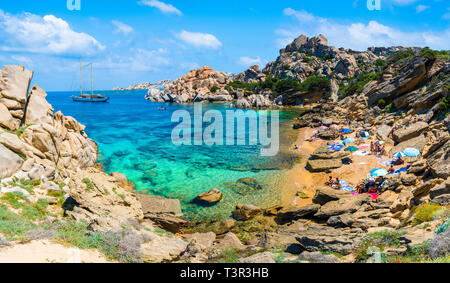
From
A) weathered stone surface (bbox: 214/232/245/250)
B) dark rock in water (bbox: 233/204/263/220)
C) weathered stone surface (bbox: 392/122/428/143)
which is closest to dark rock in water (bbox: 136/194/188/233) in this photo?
weathered stone surface (bbox: 214/232/245/250)

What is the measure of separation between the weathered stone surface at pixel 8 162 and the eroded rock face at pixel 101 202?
3.11 m

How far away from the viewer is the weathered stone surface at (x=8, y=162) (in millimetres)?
13547

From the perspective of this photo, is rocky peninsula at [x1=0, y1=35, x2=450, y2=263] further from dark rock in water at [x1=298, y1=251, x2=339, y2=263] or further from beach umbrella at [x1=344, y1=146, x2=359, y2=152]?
beach umbrella at [x1=344, y1=146, x2=359, y2=152]

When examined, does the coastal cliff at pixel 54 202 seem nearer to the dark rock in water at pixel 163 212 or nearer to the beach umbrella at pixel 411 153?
the dark rock in water at pixel 163 212

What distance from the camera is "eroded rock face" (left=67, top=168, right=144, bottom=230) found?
1282cm

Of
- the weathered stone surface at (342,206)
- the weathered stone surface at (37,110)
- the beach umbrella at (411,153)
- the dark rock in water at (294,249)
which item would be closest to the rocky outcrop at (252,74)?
the beach umbrella at (411,153)

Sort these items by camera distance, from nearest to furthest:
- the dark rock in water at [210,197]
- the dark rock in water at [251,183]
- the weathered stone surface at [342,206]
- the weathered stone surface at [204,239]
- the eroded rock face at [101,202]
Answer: the eroded rock face at [101,202] < the weathered stone surface at [204,239] < the weathered stone surface at [342,206] < the dark rock in water at [210,197] < the dark rock in water at [251,183]

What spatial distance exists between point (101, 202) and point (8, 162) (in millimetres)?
5539

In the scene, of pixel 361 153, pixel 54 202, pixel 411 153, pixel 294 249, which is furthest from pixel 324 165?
pixel 54 202

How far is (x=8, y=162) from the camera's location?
548 inches

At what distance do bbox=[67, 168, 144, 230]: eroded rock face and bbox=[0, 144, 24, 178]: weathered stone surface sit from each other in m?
3.11

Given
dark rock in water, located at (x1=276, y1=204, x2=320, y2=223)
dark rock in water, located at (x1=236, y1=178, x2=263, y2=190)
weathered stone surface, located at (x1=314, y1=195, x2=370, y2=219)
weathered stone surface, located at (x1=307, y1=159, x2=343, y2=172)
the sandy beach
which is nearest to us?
weathered stone surface, located at (x1=314, y1=195, x2=370, y2=219)
